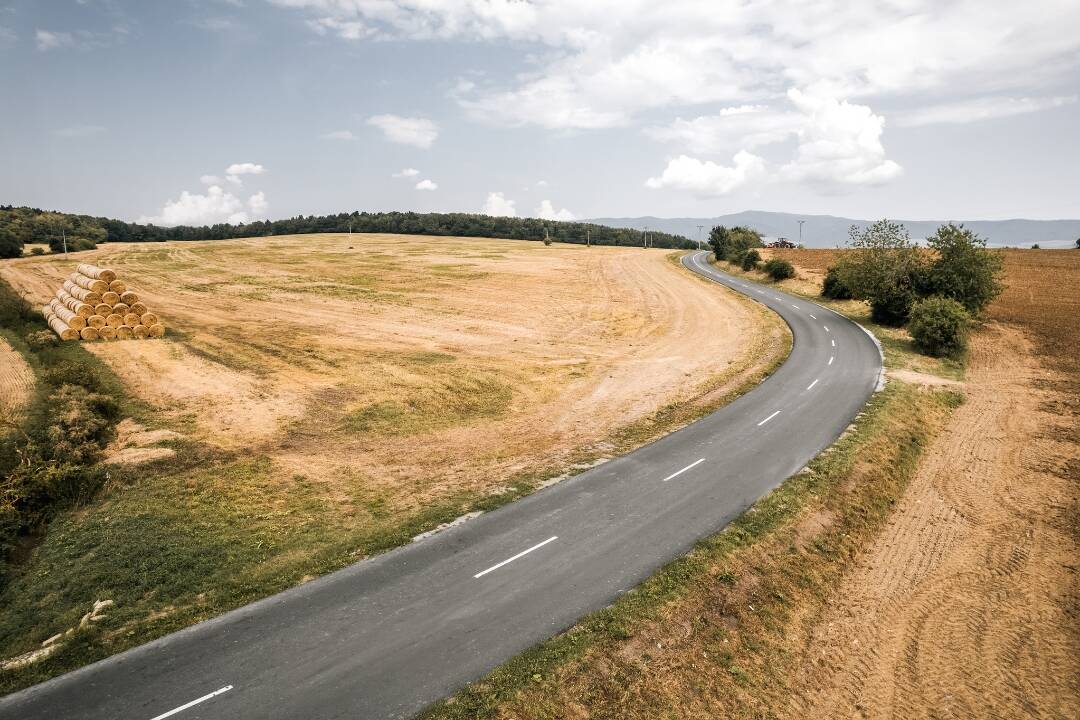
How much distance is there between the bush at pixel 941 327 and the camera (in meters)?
31.9

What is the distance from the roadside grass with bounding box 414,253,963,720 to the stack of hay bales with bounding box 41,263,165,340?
31326mm

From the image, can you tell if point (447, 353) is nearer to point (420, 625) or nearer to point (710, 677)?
point (420, 625)

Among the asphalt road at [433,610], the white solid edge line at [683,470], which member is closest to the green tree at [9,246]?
the asphalt road at [433,610]

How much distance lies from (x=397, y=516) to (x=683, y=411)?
522 inches

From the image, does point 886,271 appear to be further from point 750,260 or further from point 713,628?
point 713,628

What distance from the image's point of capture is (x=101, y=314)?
29.9 meters

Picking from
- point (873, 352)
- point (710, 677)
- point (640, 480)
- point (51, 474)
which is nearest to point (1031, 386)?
point (873, 352)

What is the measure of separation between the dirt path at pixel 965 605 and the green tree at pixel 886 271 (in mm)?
22518

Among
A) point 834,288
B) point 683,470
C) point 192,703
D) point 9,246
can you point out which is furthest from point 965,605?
point 9,246

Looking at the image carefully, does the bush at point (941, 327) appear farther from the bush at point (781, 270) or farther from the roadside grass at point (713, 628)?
the bush at point (781, 270)

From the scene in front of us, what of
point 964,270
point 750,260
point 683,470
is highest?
point 750,260

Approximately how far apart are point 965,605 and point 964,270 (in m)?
34.0

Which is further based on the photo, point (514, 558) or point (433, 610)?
point (514, 558)

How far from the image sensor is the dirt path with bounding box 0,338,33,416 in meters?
19.5
